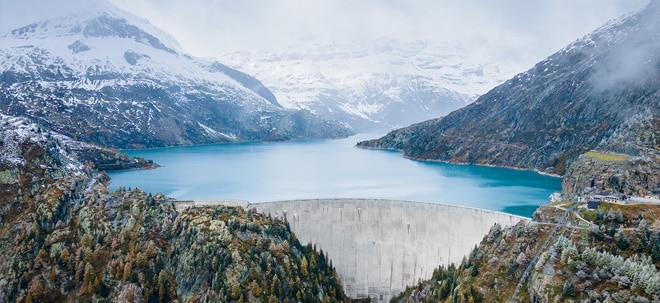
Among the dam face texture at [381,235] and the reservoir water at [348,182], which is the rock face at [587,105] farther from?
the dam face texture at [381,235]

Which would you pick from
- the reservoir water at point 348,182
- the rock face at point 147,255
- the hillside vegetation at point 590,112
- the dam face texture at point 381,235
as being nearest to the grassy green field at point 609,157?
the hillside vegetation at point 590,112

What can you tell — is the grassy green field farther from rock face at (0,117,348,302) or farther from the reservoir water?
rock face at (0,117,348,302)

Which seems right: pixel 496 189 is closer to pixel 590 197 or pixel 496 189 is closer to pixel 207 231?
pixel 590 197

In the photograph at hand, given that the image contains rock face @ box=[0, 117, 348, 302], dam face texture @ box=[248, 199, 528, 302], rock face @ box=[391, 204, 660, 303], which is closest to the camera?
rock face @ box=[391, 204, 660, 303]

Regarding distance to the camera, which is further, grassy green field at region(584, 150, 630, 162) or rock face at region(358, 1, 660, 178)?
rock face at region(358, 1, 660, 178)

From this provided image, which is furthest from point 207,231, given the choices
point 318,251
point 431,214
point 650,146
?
point 650,146

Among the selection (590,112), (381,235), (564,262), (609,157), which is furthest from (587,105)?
(564,262)

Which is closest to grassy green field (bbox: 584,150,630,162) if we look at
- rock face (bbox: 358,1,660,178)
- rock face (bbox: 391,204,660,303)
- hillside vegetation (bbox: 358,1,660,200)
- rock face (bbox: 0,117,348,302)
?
hillside vegetation (bbox: 358,1,660,200)

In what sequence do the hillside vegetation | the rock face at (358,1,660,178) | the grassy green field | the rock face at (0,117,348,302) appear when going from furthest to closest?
the rock face at (358,1,660,178)
the hillside vegetation
the grassy green field
the rock face at (0,117,348,302)
